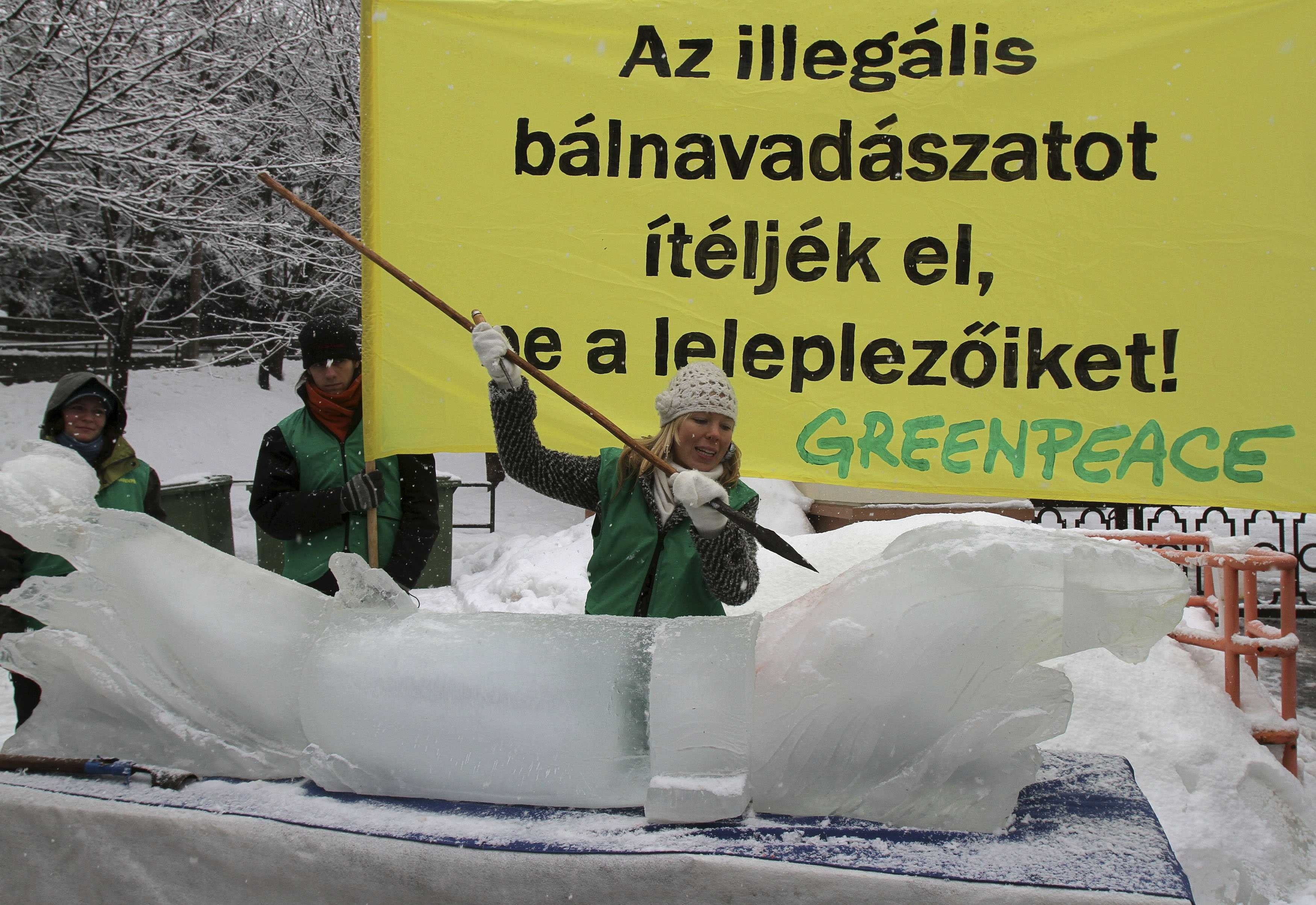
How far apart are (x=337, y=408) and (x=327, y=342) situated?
0.23 metres

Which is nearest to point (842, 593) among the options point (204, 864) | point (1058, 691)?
point (1058, 691)

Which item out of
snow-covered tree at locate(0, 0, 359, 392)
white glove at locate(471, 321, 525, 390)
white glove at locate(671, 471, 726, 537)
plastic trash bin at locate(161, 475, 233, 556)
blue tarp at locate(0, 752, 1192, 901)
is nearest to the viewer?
blue tarp at locate(0, 752, 1192, 901)

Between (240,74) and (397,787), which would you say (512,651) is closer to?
(397,787)

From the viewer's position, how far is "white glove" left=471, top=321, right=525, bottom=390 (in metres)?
2.73

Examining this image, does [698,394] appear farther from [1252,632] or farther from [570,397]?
[1252,632]

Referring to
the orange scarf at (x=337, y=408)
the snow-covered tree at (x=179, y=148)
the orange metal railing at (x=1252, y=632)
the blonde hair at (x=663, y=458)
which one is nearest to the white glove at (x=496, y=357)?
the blonde hair at (x=663, y=458)

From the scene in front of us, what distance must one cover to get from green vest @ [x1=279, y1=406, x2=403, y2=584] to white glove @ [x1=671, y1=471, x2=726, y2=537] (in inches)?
53.3

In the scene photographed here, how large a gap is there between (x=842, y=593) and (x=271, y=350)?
16565mm

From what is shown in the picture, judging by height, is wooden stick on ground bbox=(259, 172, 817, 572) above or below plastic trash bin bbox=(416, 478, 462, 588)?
above

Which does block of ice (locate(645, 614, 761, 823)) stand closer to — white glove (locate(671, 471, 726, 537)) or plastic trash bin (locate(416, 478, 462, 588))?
white glove (locate(671, 471, 726, 537))

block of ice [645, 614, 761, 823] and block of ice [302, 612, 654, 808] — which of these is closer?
block of ice [645, 614, 761, 823]

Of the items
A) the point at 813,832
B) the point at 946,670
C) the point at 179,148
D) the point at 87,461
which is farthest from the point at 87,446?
the point at 179,148

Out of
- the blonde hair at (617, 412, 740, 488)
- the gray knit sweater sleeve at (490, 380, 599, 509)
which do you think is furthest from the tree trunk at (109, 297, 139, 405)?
the blonde hair at (617, 412, 740, 488)

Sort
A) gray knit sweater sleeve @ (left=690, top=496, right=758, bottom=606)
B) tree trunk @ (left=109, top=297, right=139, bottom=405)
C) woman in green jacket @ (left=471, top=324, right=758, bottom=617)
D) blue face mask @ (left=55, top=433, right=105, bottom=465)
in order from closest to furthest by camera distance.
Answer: gray knit sweater sleeve @ (left=690, top=496, right=758, bottom=606), woman in green jacket @ (left=471, top=324, right=758, bottom=617), blue face mask @ (left=55, top=433, right=105, bottom=465), tree trunk @ (left=109, top=297, right=139, bottom=405)
